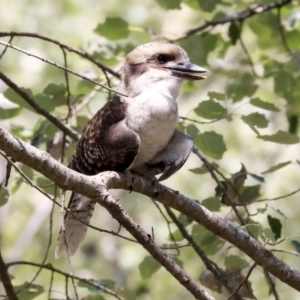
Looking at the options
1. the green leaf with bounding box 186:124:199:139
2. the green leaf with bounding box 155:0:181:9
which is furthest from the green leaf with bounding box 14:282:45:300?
the green leaf with bounding box 155:0:181:9

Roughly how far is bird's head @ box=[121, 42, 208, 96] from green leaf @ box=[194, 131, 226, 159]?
0.25 meters

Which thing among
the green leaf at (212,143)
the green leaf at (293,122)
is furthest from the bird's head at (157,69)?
the green leaf at (293,122)

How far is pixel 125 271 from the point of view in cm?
793

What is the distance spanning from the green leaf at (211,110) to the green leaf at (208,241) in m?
0.43

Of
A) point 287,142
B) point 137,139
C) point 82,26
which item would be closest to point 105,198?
point 137,139

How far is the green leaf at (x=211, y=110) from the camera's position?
3049mm

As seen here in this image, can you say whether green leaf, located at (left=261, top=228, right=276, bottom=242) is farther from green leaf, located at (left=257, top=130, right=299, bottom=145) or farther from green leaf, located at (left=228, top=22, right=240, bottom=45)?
green leaf, located at (left=228, top=22, right=240, bottom=45)

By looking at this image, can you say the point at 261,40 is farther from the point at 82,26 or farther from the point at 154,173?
the point at 82,26

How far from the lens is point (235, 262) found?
2.93 meters

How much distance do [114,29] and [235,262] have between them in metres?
1.39

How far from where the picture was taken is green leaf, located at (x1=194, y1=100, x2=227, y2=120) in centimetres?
305

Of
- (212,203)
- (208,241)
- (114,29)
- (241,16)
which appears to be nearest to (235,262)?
(208,241)

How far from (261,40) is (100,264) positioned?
4542mm

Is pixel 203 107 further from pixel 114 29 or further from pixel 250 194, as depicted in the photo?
pixel 114 29
